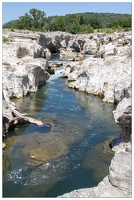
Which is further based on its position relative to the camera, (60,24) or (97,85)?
(60,24)

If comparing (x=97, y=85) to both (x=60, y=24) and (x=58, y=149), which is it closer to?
(x=58, y=149)

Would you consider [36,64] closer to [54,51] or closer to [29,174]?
[29,174]

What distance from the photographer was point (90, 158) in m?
15.5

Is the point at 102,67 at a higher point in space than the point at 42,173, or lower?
higher

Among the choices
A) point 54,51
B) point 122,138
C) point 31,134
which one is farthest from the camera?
point 54,51

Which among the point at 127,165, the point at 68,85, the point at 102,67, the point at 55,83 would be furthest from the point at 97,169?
the point at 55,83

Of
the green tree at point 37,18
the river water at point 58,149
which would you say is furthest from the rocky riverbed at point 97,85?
the green tree at point 37,18

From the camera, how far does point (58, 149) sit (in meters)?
16.5

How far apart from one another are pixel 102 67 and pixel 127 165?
1998cm

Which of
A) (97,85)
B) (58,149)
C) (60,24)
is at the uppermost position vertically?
(60,24)

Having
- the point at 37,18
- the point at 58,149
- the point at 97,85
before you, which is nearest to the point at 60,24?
the point at 37,18

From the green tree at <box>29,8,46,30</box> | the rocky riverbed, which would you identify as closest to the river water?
the rocky riverbed

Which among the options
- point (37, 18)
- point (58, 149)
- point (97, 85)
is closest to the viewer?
point (58, 149)

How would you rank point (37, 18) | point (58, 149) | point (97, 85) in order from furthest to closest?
point (37, 18) < point (97, 85) < point (58, 149)
